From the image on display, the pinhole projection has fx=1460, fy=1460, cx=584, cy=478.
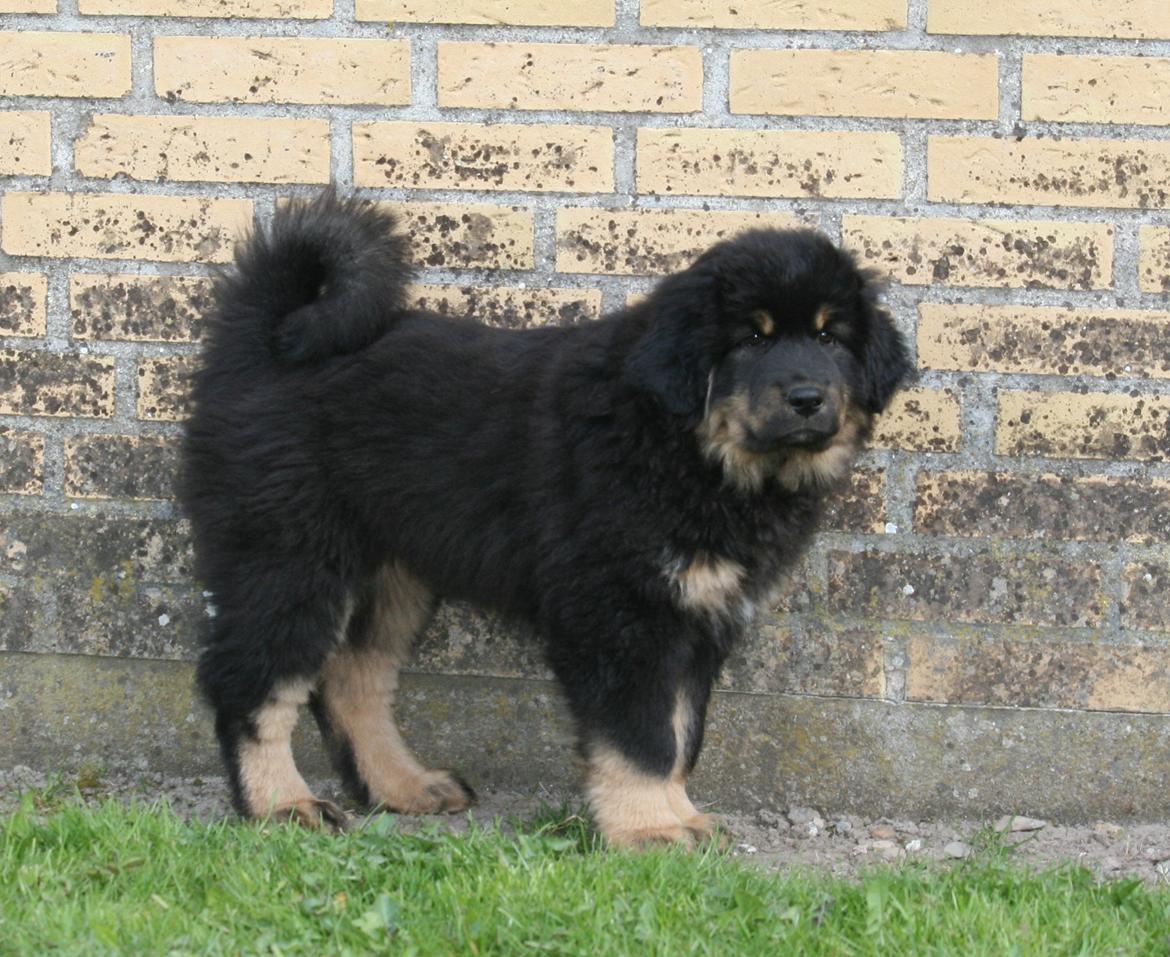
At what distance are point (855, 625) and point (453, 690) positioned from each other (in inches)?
43.3

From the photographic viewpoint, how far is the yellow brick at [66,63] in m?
3.79

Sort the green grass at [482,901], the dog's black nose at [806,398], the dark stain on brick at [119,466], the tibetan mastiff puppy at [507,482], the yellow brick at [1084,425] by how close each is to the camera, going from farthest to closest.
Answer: the dark stain on brick at [119,466] → the yellow brick at [1084,425] → the tibetan mastiff puppy at [507,482] → the dog's black nose at [806,398] → the green grass at [482,901]

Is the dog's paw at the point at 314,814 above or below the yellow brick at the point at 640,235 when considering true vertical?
below

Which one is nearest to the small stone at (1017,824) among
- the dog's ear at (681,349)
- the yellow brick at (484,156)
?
the dog's ear at (681,349)

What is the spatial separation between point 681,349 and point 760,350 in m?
0.19

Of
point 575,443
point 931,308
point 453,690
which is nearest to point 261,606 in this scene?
point 453,690

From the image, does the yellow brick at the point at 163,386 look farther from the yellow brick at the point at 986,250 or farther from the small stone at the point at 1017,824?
the small stone at the point at 1017,824

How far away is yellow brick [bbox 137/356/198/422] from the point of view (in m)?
3.91

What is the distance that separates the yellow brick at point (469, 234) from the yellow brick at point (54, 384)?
90cm

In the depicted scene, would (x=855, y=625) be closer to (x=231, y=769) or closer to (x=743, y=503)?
(x=743, y=503)

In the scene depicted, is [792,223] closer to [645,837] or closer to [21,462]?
[645,837]

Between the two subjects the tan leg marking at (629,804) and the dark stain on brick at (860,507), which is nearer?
the tan leg marking at (629,804)

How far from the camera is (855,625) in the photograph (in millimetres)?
3844

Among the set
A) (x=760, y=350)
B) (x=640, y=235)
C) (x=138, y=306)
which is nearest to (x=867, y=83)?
(x=640, y=235)
